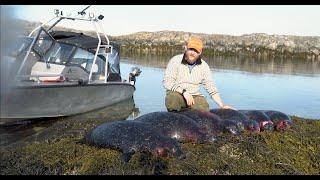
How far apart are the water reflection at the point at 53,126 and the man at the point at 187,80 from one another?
1854mm

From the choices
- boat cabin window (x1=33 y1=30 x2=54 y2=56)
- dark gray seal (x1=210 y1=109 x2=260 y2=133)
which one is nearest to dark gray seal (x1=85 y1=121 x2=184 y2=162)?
dark gray seal (x1=210 y1=109 x2=260 y2=133)

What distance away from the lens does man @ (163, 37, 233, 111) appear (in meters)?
10.4

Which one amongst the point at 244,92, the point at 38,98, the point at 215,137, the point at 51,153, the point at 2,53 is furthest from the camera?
the point at 244,92

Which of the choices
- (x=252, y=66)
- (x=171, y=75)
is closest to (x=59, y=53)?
(x=171, y=75)

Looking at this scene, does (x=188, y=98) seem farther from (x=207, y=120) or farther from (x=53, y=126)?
(x=53, y=126)

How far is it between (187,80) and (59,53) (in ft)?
22.7

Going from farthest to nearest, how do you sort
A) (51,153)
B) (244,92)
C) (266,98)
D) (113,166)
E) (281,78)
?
(281,78), (244,92), (266,98), (51,153), (113,166)

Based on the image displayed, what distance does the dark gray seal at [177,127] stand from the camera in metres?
8.21

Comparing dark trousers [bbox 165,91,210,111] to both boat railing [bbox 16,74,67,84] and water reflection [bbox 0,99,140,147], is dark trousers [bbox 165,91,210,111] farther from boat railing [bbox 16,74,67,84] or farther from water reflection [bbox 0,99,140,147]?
boat railing [bbox 16,74,67,84]

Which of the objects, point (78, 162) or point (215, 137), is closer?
point (78, 162)

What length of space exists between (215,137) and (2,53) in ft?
14.9

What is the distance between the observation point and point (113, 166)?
654cm

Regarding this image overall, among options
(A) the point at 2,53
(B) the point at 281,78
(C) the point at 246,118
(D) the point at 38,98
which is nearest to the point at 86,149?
(A) the point at 2,53
